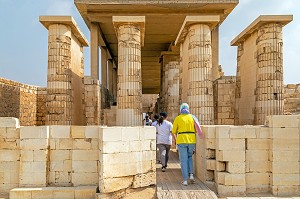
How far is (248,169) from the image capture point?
18.4ft

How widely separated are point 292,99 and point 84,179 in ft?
39.5

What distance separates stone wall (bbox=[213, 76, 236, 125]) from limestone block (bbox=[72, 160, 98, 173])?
7.22m

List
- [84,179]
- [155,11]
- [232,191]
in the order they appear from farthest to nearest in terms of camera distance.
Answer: [155,11] → [84,179] → [232,191]

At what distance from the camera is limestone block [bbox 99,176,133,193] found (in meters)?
5.18

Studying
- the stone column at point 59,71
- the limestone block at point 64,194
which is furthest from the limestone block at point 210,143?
the stone column at point 59,71

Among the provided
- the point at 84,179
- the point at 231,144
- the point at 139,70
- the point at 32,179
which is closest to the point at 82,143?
the point at 84,179

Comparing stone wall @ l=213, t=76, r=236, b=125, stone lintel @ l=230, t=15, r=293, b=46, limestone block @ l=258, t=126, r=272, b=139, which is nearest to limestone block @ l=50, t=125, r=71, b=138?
limestone block @ l=258, t=126, r=272, b=139

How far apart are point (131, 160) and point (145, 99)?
78.3ft

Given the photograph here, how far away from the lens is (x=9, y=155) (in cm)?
599

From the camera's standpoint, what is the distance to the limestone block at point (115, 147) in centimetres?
523

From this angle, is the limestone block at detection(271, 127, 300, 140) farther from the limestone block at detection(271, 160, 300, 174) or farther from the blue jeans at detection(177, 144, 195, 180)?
the blue jeans at detection(177, 144, 195, 180)

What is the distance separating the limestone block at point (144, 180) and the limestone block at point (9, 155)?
2.85 m

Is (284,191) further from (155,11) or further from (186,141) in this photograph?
(155,11)

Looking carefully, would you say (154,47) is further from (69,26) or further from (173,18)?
(69,26)
